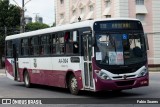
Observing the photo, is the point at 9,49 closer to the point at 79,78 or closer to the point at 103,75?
the point at 79,78

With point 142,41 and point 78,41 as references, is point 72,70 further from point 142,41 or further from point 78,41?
point 142,41

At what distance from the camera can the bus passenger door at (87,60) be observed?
15.8 meters

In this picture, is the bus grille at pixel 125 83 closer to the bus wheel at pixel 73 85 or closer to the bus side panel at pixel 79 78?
the bus side panel at pixel 79 78

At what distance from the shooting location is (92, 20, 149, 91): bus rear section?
1530 cm

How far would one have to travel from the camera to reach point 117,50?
610 inches

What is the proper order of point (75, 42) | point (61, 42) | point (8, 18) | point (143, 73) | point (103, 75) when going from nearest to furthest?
point (103, 75)
point (143, 73)
point (75, 42)
point (61, 42)
point (8, 18)

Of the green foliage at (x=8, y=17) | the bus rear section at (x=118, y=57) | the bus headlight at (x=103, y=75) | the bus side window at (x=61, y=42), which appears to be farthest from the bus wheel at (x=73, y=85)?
the green foliage at (x=8, y=17)

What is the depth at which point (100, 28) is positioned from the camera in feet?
51.5

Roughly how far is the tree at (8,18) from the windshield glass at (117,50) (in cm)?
4998

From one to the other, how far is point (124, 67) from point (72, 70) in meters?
2.56

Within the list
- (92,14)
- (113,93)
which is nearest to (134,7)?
(92,14)

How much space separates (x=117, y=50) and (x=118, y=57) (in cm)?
26

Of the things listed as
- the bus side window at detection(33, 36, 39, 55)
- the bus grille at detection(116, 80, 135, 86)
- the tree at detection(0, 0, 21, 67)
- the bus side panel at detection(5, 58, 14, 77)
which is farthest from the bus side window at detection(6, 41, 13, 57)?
the tree at detection(0, 0, 21, 67)

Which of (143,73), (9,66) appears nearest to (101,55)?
(143,73)
